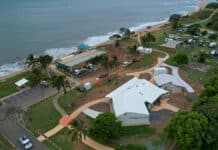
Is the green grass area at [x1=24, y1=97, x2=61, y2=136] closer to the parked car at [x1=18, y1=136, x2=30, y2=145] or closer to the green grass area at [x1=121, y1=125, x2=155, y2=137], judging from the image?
the parked car at [x1=18, y1=136, x2=30, y2=145]

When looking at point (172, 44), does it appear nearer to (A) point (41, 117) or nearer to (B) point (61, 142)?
(A) point (41, 117)

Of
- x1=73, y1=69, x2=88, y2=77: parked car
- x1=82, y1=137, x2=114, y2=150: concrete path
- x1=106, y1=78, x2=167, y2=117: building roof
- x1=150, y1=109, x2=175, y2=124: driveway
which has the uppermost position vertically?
x1=106, y1=78, x2=167, y2=117: building roof

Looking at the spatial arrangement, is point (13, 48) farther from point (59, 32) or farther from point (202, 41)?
point (202, 41)

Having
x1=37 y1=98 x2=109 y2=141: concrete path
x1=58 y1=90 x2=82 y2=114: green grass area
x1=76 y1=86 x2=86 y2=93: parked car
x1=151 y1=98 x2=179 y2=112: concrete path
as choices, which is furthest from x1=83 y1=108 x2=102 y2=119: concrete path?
x1=151 y1=98 x2=179 y2=112: concrete path

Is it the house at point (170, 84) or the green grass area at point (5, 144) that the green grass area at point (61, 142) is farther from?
the house at point (170, 84)

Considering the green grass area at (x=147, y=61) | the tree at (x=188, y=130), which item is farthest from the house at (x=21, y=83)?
the tree at (x=188, y=130)

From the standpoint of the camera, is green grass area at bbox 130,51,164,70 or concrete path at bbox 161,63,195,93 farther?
green grass area at bbox 130,51,164,70

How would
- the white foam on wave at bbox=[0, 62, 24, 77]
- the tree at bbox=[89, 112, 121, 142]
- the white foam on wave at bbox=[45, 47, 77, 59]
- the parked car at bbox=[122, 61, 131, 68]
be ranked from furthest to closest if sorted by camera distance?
1. the white foam on wave at bbox=[45, 47, 77, 59]
2. the white foam on wave at bbox=[0, 62, 24, 77]
3. the parked car at bbox=[122, 61, 131, 68]
4. the tree at bbox=[89, 112, 121, 142]

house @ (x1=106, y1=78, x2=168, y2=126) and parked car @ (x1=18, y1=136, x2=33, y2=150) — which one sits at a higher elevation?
house @ (x1=106, y1=78, x2=168, y2=126)
